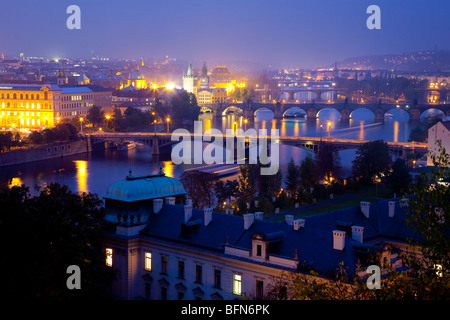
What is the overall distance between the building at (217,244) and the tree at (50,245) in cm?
83

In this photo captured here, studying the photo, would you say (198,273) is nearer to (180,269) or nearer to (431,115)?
(180,269)

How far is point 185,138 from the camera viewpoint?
1721 inches

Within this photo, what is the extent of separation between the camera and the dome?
12977 mm

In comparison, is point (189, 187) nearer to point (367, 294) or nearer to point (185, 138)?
point (367, 294)

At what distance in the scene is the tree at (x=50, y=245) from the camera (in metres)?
9.23

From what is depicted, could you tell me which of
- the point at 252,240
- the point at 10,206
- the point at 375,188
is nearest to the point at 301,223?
the point at 252,240

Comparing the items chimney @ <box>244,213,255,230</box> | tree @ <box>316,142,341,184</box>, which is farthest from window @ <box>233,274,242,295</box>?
tree @ <box>316,142,341,184</box>

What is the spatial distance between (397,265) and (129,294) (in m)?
4.51

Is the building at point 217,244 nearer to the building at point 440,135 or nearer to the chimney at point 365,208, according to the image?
the chimney at point 365,208

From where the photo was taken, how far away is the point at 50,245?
10.2m

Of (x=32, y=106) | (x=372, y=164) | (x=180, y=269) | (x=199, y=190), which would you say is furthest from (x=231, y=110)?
(x=180, y=269)

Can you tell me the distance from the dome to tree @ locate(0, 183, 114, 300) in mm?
1228

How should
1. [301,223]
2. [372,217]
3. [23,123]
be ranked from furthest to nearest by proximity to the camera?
[23,123] < [372,217] < [301,223]

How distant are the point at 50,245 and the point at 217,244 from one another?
2677 millimetres
